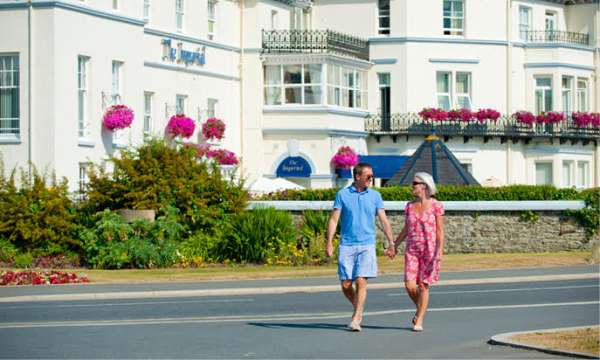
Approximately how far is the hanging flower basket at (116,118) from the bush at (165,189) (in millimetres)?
7572

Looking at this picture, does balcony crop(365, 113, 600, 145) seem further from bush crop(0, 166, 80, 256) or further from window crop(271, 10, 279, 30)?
bush crop(0, 166, 80, 256)

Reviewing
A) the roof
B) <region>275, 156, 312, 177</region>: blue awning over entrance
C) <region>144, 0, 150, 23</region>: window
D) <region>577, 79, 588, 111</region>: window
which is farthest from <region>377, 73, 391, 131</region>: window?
the roof

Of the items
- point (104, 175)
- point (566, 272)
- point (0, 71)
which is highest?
point (0, 71)

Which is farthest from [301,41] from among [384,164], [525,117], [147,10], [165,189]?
[165,189]

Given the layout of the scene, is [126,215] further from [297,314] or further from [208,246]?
[297,314]

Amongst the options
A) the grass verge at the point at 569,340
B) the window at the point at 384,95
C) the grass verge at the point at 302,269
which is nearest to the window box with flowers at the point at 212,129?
the window at the point at 384,95

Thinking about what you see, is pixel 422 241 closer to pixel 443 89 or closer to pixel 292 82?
pixel 292 82

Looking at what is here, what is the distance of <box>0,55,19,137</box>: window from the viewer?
41.2 meters

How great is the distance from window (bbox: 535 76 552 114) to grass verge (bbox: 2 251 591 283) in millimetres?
27208

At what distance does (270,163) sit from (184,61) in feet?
22.0

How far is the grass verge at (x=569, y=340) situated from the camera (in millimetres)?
14977

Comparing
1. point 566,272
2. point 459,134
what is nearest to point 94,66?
point 566,272

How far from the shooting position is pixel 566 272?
1230 inches

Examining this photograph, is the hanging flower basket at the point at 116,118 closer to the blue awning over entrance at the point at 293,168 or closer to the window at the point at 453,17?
the blue awning over entrance at the point at 293,168
